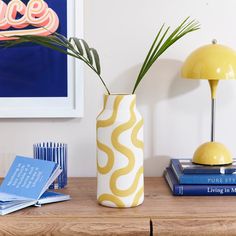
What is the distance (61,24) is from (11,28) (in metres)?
0.15

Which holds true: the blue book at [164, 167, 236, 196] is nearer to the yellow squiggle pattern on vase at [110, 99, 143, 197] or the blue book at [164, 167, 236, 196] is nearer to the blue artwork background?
the yellow squiggle pattern on vase at [110, 99, 143, 197]

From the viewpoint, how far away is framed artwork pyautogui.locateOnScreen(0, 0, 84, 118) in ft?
5.16

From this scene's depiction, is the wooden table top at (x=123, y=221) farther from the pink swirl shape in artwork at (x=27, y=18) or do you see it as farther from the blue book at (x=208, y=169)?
the pink swirl shape in artwork at (x=27, y=18)

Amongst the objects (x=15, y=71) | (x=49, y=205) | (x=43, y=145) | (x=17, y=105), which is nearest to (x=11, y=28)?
(x=15, y=71)

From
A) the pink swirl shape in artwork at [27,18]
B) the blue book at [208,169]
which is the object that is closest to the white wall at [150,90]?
the pink swirl shape in artwork at [27,18]

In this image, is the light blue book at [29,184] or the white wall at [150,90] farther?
the white wall at [150,90]

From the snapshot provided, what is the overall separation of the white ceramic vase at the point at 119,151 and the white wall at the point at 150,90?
32 centimetres

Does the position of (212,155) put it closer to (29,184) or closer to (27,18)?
(29,184)

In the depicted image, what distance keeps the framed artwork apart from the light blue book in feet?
0.80

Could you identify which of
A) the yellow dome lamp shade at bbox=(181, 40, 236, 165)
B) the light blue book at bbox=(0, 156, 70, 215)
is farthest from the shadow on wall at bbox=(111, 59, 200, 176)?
the light blue book at bbox=(0, 156, 70, 215)

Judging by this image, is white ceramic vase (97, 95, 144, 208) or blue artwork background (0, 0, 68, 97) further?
blue artwork background (0, 0, 68, 97)

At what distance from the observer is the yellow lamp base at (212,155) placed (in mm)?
1448

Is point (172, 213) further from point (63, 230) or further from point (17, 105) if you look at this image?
point (17, 105)

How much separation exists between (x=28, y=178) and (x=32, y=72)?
1.26 feet
